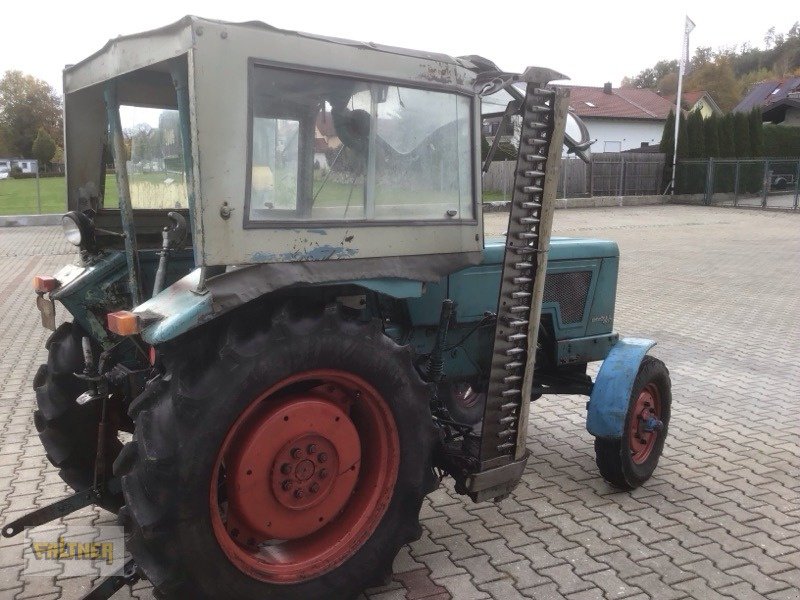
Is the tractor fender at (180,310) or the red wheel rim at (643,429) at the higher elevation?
the tractor fender at (180,310)

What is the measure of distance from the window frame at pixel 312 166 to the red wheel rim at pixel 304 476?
574mm

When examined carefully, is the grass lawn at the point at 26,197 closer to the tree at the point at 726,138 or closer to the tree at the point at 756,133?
the tree at the point at 726,138

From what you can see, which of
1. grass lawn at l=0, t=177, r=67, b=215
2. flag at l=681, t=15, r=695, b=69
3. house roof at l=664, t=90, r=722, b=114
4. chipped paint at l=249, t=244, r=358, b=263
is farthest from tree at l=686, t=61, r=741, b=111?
chipped paint at l=249, t=244, r=358, b=263

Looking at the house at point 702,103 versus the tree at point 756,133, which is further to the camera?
the house at point 702,103

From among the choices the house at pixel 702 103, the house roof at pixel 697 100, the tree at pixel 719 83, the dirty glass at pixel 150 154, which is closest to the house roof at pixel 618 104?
the house at pixel 702 103

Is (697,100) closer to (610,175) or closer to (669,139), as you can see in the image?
(669,139)

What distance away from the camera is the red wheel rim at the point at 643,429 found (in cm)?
426

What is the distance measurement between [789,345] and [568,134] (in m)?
5.72

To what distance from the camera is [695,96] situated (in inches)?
2265

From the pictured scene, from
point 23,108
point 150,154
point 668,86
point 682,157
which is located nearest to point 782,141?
point 682,157

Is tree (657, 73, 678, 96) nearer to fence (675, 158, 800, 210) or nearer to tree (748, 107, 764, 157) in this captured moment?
tree (748, 107, 764, 157)

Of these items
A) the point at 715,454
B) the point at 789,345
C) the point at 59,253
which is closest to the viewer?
the point at 715,454

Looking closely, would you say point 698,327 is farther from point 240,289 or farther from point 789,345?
point 240,289

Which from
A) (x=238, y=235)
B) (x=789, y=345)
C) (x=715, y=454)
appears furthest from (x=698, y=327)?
(x=238, y=235)
